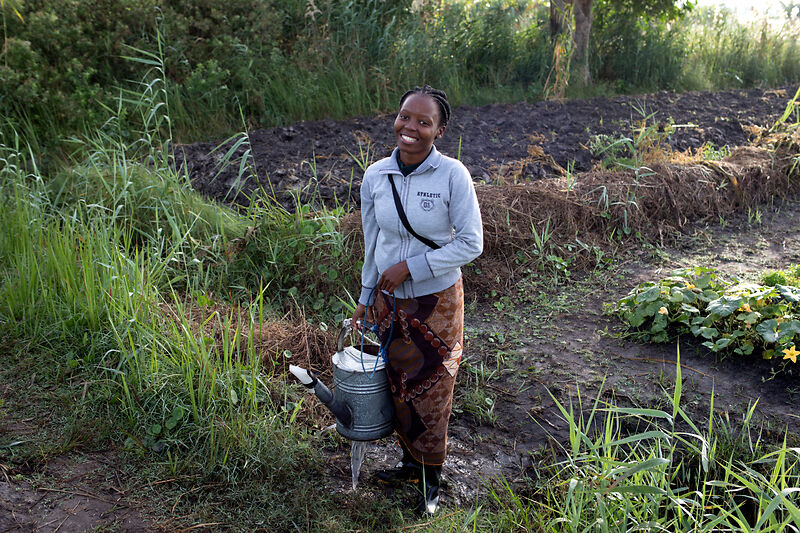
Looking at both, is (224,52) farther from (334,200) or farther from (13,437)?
(13,437)

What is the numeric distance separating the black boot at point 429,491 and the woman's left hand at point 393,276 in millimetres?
709

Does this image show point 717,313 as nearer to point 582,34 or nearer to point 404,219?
point 404,219

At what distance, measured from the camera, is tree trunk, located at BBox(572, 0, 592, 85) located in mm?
8016

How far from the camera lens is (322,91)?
22.2 feet

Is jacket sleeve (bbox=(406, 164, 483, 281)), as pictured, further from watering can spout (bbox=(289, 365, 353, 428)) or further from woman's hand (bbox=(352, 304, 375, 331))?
watering can spout (bbox=(289, 365, 353, 428))

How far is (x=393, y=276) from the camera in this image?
90.8 inches

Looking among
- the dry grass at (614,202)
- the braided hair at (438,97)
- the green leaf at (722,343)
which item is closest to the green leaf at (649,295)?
the green leaf at (722,343)

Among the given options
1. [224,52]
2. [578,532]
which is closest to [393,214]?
[578,532]

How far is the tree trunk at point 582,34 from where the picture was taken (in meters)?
8.02

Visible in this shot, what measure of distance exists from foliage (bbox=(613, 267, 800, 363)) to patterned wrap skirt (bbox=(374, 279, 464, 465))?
157 centimetres

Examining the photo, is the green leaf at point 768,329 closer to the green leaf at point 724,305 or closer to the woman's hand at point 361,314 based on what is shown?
the green leaf at point 724,305

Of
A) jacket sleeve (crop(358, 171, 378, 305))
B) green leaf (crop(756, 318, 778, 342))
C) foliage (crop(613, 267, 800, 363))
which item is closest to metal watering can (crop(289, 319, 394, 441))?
jacket sleeve (crop(358, 171, 378, 305))

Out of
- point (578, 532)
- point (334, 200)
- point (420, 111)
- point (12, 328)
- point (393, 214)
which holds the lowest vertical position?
point (578, 532)

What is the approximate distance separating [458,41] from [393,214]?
6.51 metres
